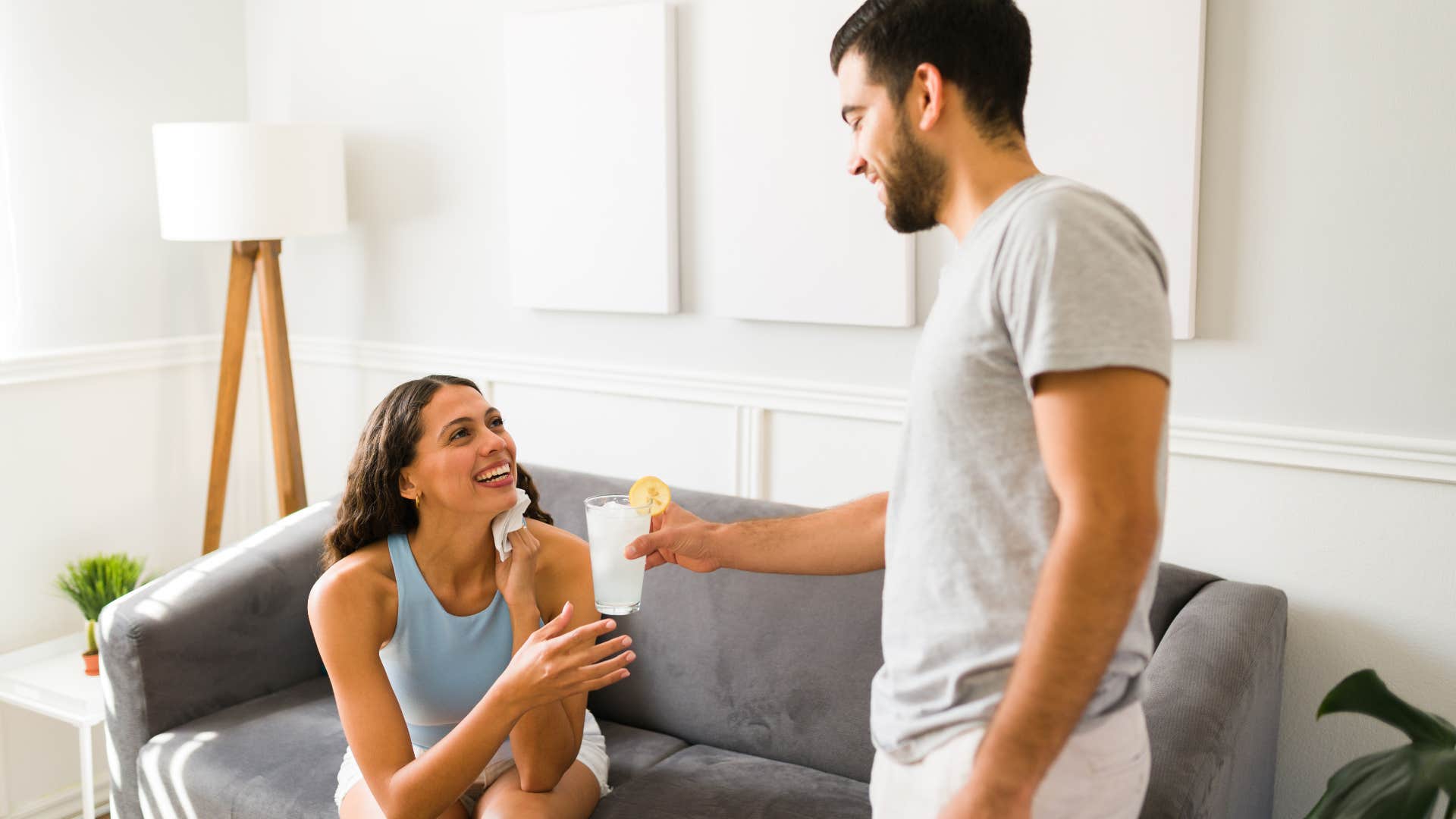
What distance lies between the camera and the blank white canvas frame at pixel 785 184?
2.52 m

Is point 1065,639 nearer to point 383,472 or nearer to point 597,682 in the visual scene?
point 597,682

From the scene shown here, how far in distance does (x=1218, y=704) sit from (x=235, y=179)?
2504 mm

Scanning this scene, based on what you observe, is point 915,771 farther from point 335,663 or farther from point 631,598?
point 335,663

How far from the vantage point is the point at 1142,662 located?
1126mm

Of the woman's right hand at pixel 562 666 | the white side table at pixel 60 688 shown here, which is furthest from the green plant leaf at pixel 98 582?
the woman's right hand at pixel 562 666

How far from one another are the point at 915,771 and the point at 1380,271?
1399mm

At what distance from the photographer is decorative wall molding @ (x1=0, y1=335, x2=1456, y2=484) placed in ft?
6.81

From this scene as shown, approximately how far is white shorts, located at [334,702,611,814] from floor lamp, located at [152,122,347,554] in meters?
1.40

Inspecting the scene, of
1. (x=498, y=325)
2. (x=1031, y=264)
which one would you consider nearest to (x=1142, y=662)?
(x=1031, y=264)

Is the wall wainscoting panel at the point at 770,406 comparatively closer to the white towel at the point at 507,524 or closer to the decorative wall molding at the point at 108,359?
the decorative wall molding at the point at 108,359

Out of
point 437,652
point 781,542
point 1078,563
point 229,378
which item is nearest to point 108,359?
point 229,378

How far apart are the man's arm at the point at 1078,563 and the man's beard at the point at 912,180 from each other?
0.86ft

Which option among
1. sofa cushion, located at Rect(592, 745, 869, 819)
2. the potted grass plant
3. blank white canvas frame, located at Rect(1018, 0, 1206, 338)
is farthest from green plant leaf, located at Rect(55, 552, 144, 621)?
blank white canvas frame, located at Rect(1018, 0, 1206, 338)

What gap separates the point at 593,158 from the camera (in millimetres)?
2912
